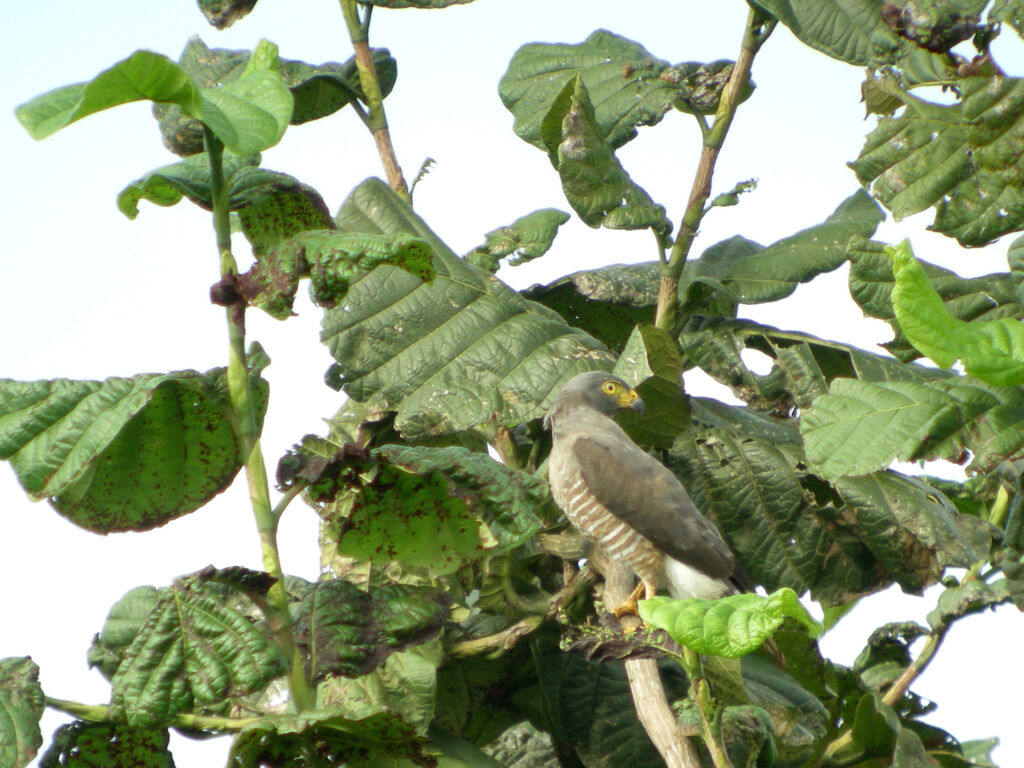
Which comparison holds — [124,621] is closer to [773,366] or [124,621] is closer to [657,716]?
[657,716]

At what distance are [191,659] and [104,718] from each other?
363 mm

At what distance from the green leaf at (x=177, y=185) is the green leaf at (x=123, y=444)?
0.32 m

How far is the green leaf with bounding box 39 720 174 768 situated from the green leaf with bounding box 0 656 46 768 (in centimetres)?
14

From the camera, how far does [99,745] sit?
6.81 ft

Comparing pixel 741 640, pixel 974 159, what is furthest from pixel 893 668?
pixel 741 640

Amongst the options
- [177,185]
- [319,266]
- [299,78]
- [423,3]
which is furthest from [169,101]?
[423,3]

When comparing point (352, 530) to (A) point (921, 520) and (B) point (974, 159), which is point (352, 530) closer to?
(A) point (921, 520)

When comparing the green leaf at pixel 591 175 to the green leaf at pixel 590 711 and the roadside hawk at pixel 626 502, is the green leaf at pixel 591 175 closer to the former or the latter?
the roadside hawk at pixel 626 502

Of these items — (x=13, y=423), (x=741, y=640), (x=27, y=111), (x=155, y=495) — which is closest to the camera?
(x=741, y=640)

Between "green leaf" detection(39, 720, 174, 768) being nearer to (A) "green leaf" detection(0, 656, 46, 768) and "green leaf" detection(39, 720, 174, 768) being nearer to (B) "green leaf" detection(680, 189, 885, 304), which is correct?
(A) "green leaf" detection(0, 656, 46, 768)

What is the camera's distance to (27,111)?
1600 mm

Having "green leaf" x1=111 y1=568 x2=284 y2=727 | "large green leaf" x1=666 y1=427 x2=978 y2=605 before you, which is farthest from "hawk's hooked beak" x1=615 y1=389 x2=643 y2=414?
"green leaf" x1=111 y1=568 x2=284 y2=727

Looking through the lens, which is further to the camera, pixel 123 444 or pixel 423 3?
pixel 423 3

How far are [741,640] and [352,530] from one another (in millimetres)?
908
